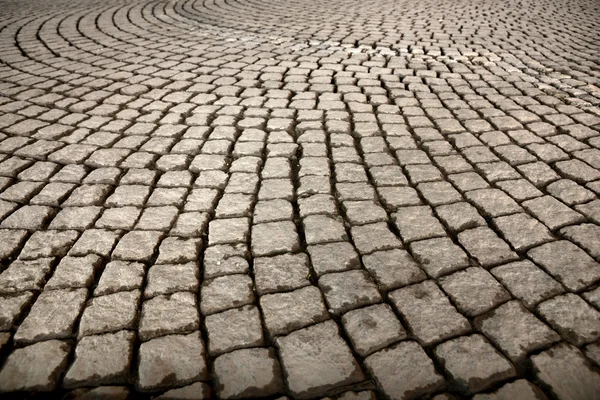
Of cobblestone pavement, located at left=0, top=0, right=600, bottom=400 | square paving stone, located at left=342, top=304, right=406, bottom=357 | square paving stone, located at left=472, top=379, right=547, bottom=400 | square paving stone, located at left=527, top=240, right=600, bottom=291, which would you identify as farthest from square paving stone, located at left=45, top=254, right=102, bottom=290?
square paving stone, located at left=527, top=240, right=600, bottom=291

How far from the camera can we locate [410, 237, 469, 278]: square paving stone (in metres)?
2.15

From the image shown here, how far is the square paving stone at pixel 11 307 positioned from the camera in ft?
5.93

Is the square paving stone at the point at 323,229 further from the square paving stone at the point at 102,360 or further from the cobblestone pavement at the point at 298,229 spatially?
the square paving stone at the point at 102,360

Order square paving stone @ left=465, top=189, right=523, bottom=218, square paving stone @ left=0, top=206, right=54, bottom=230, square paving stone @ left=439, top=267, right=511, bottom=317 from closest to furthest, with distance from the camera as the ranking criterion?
square paving stone @ left=439, top=267, right=511, bottom=317 → square paving stone @ left=0, top=206, right=54, bottom=230 → square paving stone @ left=465, top=189, right=523, bottom=218

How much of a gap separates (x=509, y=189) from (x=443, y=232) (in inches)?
28.8

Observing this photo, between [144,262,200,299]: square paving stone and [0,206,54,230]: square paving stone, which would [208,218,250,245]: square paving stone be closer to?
[144,262,200,299]: square paving stone

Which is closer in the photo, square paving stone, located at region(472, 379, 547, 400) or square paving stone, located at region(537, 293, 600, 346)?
square paving stone, located at region(472, 379, 547, 400)

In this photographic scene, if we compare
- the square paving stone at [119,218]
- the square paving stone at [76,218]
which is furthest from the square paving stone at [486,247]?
the square paving stone at [76,218]

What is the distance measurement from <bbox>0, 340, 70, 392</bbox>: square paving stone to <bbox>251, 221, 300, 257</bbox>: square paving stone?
3.31ft

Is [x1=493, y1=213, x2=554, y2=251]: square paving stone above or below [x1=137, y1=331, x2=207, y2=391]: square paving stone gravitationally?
below

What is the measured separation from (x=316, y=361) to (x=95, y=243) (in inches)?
55.9

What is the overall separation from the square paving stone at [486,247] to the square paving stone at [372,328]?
0.67m

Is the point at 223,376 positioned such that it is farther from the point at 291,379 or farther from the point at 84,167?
the point at 84,167

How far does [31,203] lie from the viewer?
8.39 feet
